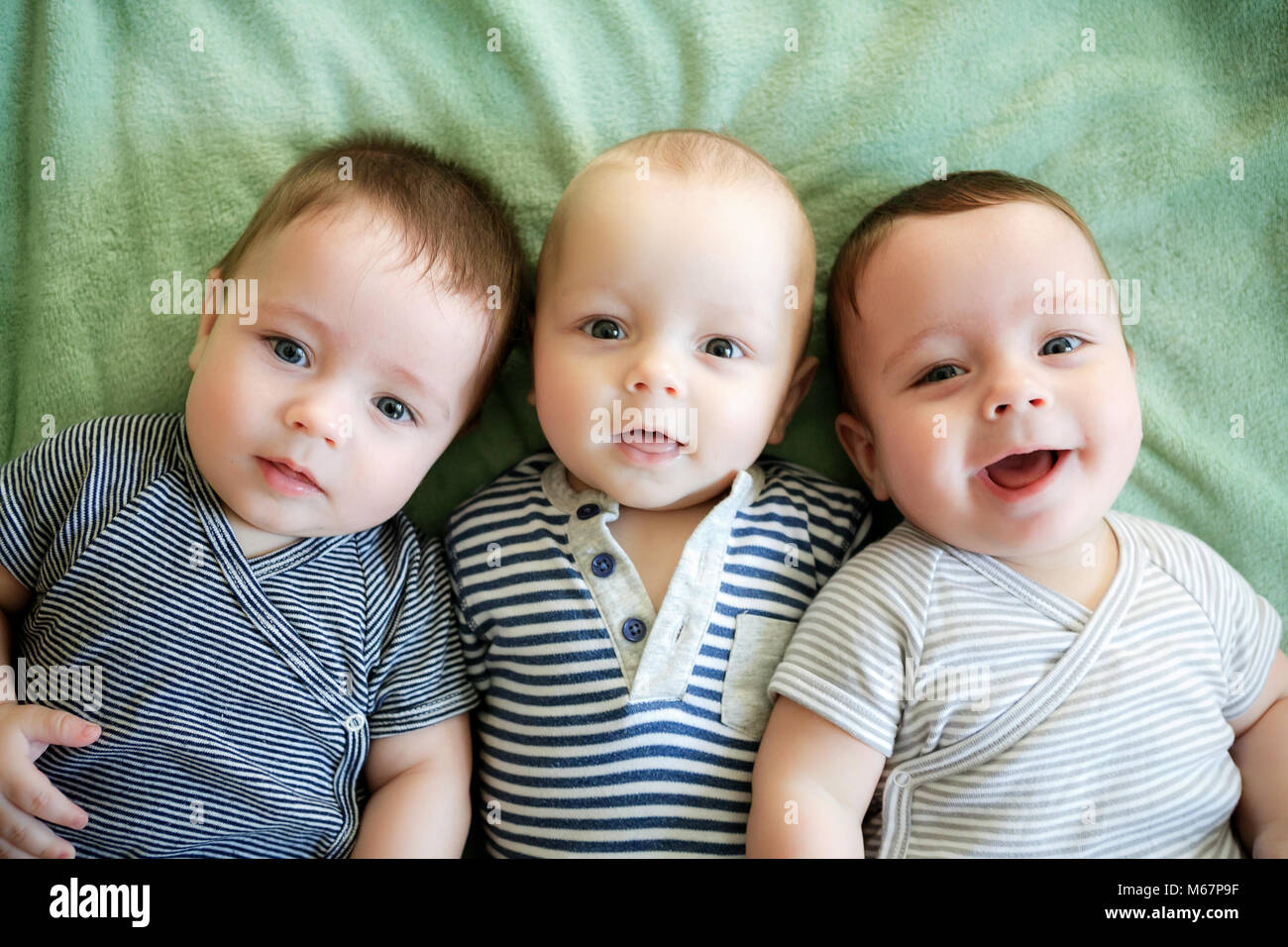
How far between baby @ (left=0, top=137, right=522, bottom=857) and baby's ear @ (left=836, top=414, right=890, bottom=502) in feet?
1.49

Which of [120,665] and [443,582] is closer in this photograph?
[120,665]

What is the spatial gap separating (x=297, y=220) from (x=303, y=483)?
31cm

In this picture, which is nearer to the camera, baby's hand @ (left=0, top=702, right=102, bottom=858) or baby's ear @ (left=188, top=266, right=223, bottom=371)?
baby's hand @ (left=0, top=702, right=102, bottom=858)

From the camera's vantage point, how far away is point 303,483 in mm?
1210

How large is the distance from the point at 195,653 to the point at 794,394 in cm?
79

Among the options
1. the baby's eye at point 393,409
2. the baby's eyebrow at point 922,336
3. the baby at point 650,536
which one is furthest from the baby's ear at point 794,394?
the baby's eye at point 393,409

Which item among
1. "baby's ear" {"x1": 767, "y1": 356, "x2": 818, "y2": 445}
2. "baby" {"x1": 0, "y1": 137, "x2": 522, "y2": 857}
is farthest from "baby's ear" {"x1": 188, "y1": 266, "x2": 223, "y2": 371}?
"baby's ear" {"x1": 767, "y1": 356, "x2": 818, "y2": 445}

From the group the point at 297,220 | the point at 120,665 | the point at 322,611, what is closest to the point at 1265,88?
the point at 297,220

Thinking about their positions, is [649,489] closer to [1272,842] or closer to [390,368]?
[390,368]

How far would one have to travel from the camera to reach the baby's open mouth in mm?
1210

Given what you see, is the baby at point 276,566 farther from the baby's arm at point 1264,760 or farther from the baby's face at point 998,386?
the baby's arm at point 1264,760

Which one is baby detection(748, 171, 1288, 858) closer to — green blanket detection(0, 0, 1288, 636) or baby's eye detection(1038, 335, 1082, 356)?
baby's eye detection(1038, 335, 1082, 356)

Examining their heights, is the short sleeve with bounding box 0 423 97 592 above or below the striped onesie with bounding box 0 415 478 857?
above
